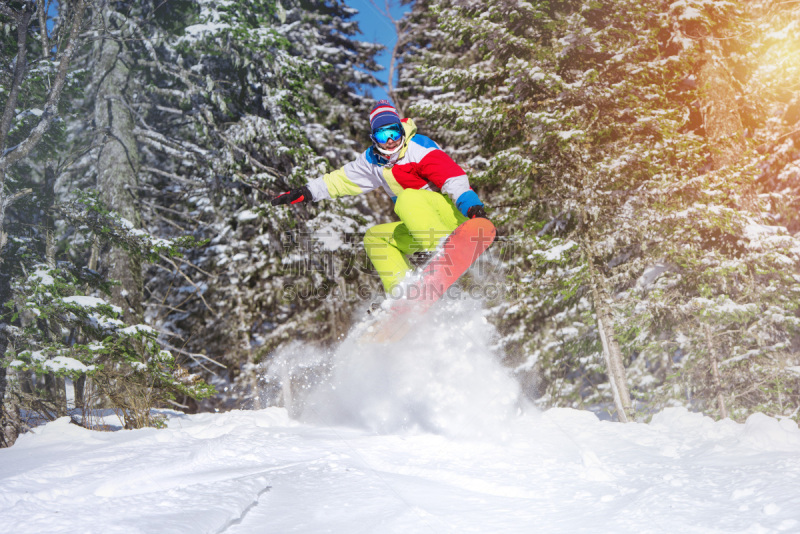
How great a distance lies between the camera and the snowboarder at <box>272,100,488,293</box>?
492cm

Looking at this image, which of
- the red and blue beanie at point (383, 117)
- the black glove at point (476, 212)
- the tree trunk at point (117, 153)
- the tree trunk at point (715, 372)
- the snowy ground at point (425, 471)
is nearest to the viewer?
the snowy ground at point (425, 471)

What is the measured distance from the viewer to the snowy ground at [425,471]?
2.46m

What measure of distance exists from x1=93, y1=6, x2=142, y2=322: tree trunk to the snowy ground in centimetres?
363

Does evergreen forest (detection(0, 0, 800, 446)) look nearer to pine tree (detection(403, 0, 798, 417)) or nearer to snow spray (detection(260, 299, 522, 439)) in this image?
pine tree (detection(403, 0, 798, 417))

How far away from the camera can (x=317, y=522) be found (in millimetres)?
2514

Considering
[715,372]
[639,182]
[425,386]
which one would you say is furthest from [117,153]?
[715,372]

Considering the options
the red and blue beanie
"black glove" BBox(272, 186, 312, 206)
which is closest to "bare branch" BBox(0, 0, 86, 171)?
"black glove" BBox(272, 186, 312, 206)

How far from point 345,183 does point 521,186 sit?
406 cm

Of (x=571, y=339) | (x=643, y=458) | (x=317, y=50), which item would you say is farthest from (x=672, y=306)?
(x=317, y=50)

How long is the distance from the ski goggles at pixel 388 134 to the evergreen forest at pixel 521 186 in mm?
3116

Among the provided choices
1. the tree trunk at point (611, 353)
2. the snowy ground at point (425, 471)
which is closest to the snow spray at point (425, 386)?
the snowy ground at point (425, 471)

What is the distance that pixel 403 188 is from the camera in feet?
17.2

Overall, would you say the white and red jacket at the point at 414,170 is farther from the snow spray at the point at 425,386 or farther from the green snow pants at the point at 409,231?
the snow spray at the point at 425,386

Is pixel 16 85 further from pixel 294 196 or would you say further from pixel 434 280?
pixel 434 280
